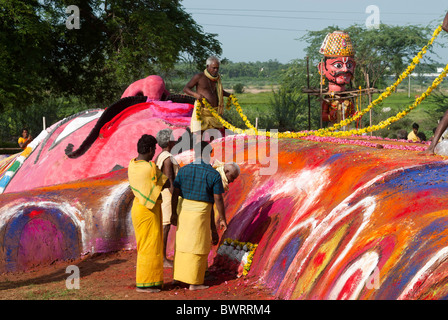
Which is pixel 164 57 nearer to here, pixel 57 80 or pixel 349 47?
pixel 57 80

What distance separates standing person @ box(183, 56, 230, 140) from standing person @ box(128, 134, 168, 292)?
2.83 meters

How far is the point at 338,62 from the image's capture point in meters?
18.4

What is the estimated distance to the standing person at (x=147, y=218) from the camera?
21.2 ft

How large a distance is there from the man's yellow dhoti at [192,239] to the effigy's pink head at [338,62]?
12475 mm

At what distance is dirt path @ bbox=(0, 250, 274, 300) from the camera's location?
6.38 m

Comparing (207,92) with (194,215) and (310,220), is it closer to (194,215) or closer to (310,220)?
(194,215)

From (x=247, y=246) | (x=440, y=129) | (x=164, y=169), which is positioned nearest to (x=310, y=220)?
(x=247, y=246)

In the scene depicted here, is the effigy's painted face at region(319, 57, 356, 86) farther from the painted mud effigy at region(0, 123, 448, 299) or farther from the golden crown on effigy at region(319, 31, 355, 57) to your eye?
the painted mud effigy at region(0, 123, 448, 299)

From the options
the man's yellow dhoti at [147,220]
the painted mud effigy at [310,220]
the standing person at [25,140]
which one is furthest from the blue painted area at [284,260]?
the standing person at [25,140]

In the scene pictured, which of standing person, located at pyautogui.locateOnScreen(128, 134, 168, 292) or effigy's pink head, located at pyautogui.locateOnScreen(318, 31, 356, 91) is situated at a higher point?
effigy's pink head, located at pyautogui.locateOnScreen(318, 31, 356, 91)

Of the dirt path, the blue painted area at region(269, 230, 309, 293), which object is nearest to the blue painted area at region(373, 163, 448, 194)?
the blue painted area at region(269, 230, 309, 293)

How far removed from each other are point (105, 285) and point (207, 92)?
11.4ft

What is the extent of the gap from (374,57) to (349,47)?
17423 millimetres

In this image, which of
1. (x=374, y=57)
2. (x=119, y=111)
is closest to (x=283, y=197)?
(x=119, y=111)
